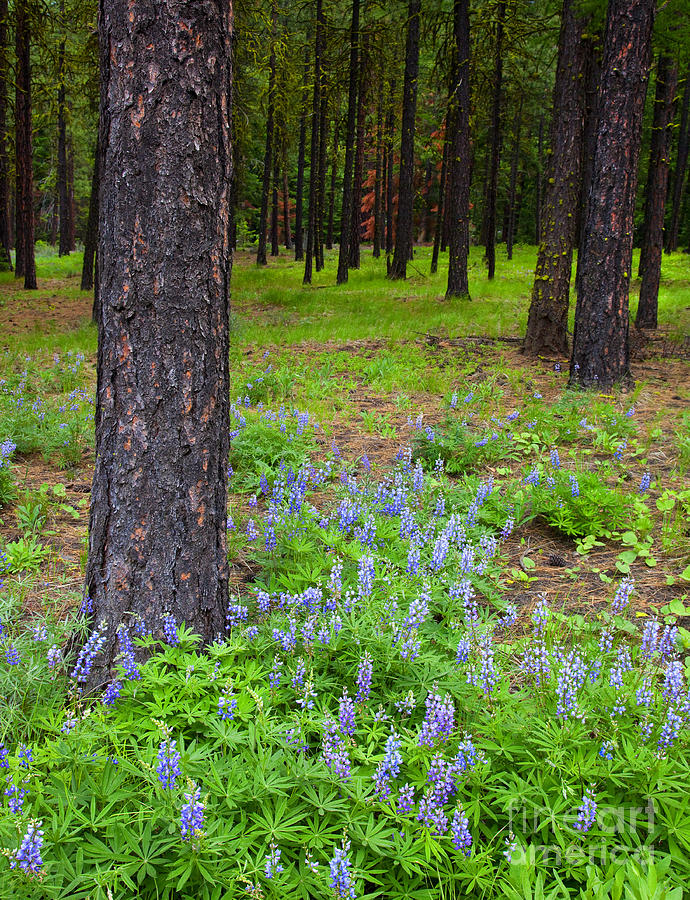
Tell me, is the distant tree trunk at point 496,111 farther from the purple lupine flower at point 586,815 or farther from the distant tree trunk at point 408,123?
the purple lupine flower at point 586,815

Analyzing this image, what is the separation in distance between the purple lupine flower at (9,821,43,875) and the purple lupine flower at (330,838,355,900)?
0.77 meters

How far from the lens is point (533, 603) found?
350 cm

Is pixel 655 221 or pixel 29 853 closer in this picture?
pixel 29 853

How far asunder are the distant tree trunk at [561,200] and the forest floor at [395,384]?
1.94 feet

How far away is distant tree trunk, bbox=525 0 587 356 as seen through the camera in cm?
878

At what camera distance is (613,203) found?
7.02 m

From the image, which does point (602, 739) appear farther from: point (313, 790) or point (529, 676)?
point (313, 790)

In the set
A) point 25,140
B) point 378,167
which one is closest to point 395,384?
point 25,140

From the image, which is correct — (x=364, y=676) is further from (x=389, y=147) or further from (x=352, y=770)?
(x=389, y=147)

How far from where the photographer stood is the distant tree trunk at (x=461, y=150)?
14.3 m

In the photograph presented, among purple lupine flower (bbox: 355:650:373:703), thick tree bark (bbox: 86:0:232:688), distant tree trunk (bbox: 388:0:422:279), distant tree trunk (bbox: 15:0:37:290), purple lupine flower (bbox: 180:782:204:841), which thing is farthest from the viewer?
distant tree trunk (bbox: 388:0:422:279)

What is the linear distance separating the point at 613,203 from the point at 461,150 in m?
8.89

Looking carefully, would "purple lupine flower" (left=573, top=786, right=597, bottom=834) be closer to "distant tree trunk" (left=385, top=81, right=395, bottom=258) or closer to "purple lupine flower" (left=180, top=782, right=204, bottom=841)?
"purple lupine flower" (left=180, top=782, right=204, bottom=841)

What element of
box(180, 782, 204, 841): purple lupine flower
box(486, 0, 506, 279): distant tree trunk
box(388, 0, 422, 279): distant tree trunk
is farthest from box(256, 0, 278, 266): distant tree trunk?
box(180, 782, 204, 841): purple lupine flower
